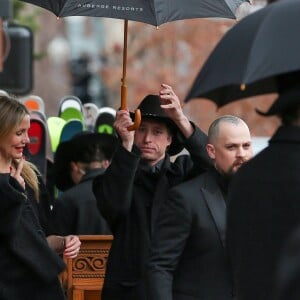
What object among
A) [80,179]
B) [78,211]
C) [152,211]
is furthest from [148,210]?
[80,179]

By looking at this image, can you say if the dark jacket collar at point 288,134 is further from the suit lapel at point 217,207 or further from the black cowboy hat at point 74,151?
the black cowboy hat at point 74,151

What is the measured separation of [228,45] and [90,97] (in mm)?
48574

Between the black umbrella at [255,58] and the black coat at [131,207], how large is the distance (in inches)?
99.9

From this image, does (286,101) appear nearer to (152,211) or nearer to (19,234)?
(19,234)

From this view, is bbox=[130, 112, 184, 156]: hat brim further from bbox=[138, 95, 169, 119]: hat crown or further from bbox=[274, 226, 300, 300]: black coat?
bbox=[274, 226, 300, 300]: black coat

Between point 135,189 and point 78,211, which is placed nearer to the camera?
point 135,189

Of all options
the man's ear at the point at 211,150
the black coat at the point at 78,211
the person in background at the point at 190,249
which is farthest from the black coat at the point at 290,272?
the black coat at the point at 78,211

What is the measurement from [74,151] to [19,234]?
144 inches

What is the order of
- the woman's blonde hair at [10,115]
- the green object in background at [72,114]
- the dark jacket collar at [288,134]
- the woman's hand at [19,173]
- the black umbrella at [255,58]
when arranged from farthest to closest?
the green object in background at [72,114], the woman's blonde hair at [10,115], the woman's hand at [19,173], the dark jacket collar at [288,134], the black umbrella at [255,58]

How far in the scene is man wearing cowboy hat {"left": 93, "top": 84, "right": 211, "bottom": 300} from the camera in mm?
8359

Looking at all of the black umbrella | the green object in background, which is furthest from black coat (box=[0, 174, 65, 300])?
the green object in background

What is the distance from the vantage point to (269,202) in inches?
221

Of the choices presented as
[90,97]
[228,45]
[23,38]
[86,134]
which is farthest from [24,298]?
[90,97]

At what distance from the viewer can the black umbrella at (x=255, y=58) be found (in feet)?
18.0
